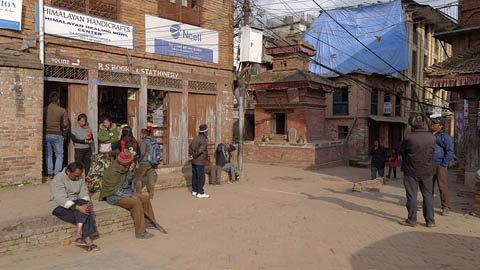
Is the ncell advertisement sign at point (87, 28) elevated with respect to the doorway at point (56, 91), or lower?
elevated

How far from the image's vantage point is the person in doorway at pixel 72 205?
502cm

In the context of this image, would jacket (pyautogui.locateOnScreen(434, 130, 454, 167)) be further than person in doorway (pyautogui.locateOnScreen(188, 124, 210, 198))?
No

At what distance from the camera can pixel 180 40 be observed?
1180cm

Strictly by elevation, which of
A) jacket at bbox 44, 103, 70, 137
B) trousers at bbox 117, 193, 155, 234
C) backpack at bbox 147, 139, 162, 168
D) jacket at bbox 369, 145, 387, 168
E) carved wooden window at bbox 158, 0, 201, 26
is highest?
carved wooden window at bbox 158, 0, 201, 26

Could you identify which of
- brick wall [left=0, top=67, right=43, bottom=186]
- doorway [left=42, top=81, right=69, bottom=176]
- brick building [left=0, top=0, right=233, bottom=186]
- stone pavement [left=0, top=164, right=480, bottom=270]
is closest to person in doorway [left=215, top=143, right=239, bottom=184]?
brick building [left=0, top=0, right=233, bottom=186]

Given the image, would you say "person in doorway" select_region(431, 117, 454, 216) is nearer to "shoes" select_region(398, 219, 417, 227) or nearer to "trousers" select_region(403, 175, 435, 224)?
"trousers" select_region(403, 175, 435, 224)

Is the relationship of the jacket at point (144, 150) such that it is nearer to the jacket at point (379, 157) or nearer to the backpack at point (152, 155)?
the backpack at point (152, 155)

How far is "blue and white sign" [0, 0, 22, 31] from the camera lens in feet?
25.8

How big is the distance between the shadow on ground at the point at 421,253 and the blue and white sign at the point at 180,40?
868 centimetres

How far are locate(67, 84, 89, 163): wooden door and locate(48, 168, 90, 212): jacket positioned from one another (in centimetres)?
442

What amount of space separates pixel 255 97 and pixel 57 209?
58.8 ft

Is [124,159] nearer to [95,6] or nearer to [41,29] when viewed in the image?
[41,29]

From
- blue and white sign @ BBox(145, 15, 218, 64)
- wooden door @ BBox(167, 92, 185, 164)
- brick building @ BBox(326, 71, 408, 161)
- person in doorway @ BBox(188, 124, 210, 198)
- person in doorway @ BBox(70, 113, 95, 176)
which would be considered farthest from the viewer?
brick building @ BBox(326, 71, 408, 161)

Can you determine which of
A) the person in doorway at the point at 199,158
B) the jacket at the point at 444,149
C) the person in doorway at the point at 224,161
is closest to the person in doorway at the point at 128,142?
the person in doorway at the point at 199,158
